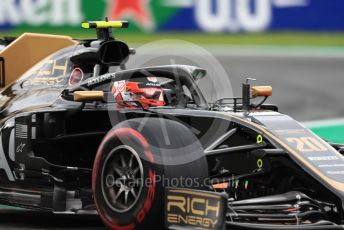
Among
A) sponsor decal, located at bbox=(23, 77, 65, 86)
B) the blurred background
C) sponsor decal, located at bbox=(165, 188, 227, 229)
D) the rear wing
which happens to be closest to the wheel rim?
sponsor decal, located at bbox=(165, 188, 227, 229)

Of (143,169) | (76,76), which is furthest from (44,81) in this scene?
(143,169)

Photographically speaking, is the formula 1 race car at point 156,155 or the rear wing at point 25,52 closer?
the formula 1 race car at point 156,155

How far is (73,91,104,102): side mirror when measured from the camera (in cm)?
780

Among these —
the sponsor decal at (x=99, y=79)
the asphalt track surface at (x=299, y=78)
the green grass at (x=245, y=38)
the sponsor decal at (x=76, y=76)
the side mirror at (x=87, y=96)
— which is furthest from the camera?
the green grass at (x=245, y=38)

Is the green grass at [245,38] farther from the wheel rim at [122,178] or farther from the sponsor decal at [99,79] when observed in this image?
the wheel rim at [122,178]

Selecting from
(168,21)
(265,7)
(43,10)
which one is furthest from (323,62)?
(43,10)

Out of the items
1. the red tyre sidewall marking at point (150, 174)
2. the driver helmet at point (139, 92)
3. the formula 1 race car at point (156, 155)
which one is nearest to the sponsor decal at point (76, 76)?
the formula 1 race car at point (156, 155)

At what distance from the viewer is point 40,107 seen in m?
8.60

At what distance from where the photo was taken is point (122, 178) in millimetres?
7176

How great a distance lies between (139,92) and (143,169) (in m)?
1.54

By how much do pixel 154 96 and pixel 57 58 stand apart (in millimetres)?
1390

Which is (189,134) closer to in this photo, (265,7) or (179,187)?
(179,187)

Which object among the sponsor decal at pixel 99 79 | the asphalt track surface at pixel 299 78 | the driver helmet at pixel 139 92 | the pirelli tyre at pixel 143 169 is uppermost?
the sponsor decal at pixel 99 79

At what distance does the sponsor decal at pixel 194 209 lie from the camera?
6.50 m
